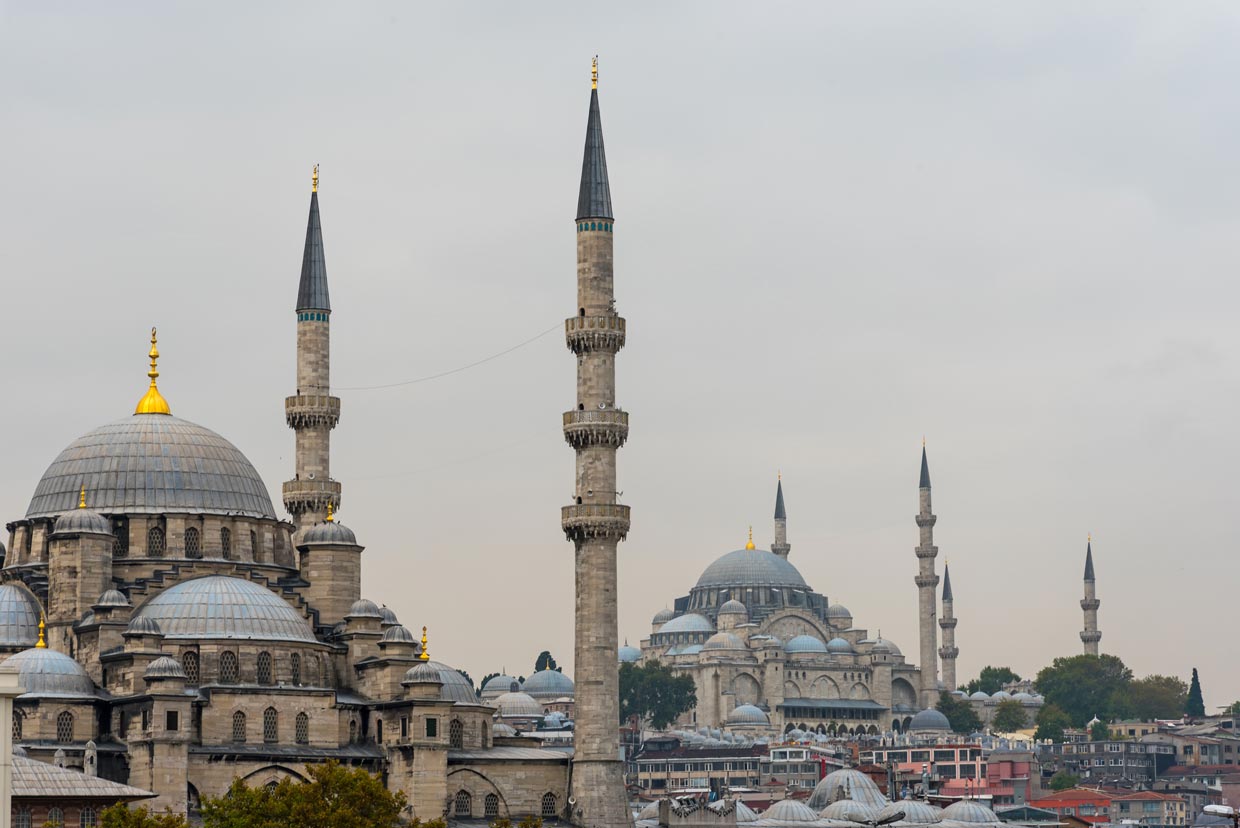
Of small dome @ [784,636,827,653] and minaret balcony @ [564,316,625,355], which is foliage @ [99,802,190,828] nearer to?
minaret balcony @ [564,316,625,355]

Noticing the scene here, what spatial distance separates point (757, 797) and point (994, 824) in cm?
2015

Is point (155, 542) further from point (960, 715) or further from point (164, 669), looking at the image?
point (960, 715)

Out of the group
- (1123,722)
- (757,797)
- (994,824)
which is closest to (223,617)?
(994,824)

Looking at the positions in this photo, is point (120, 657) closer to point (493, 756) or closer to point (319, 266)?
point (493, 756)

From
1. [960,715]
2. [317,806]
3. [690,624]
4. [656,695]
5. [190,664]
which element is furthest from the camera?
[690,624]

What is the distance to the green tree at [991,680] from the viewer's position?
152 m

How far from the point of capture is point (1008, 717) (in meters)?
129

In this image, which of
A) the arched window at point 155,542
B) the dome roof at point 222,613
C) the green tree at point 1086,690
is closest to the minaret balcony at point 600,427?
the dome roof at point 222,613

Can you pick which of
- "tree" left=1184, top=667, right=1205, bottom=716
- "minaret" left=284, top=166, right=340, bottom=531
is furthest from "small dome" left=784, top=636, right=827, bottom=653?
"minaret" left=284, top=166, right=340, bottom=531

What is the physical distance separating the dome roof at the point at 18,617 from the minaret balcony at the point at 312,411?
9070mm

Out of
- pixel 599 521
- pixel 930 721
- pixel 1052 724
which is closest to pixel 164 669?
pixel 599 521

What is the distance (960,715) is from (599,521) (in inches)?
2780

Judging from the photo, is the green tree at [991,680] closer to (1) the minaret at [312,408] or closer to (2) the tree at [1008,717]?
(2) the tree at [1008,717]

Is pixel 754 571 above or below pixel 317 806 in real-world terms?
above
